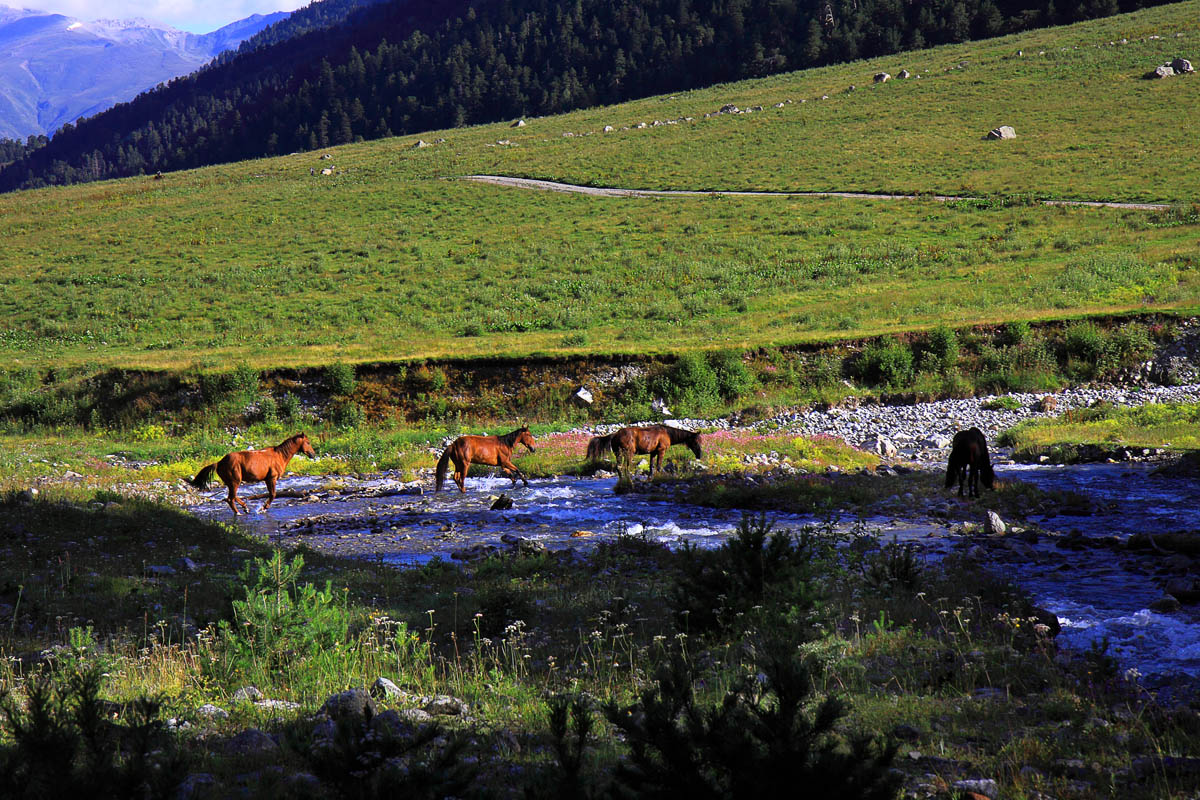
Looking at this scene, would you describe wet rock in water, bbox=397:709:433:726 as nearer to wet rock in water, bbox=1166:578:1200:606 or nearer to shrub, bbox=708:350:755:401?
wet rock in water, bbox=1166:578:1200:606

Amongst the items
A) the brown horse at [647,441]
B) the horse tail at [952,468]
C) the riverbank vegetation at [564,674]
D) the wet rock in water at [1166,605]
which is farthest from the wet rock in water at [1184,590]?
the brown horse at [647,441]

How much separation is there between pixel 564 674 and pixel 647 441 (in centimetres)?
1182

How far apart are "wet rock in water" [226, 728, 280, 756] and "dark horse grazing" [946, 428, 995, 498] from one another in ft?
42.9

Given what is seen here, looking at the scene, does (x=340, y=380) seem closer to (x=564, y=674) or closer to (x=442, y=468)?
(x=442, y=468)

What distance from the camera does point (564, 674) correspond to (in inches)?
278

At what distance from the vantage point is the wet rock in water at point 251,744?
202 inches

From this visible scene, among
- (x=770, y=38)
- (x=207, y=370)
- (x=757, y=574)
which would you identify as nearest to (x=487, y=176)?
(x=207, y=370)

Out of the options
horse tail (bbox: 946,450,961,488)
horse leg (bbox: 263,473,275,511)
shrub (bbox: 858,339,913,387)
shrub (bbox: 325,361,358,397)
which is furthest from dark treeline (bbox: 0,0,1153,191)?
horse leg (bbox: 263,473,275,511)

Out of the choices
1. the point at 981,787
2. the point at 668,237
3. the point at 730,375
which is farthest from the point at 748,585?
the point at 668,237

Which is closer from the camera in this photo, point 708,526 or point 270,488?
point 708,526

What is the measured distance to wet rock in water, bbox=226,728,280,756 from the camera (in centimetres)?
512

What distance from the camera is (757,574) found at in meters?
8.52

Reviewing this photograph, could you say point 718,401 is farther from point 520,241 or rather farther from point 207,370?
point 520,241

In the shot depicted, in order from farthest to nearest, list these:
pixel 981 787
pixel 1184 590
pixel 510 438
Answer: pixel 510 438, pixel 1184 590, pixel 981 787
